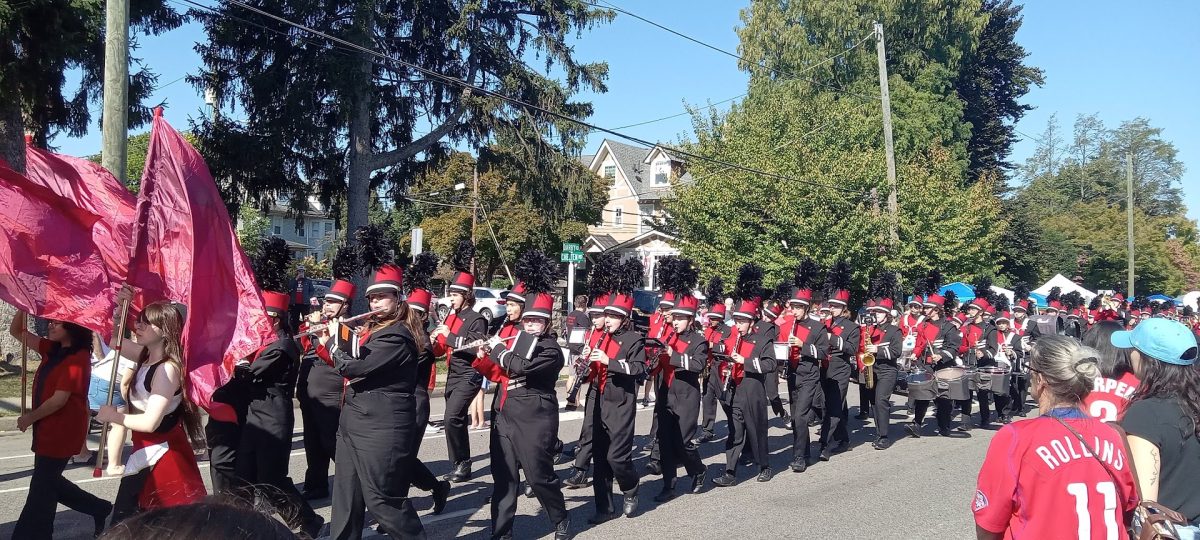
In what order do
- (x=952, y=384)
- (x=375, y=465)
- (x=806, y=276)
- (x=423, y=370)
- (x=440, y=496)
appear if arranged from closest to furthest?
(x=375, y=465)
(x=440, y=496)
(x=423, y=370)
(x=806, y=276)
(x=952, y=384)

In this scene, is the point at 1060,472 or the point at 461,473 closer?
the point at 1060,472

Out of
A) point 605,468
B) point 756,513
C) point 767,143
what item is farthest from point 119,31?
point 767,143

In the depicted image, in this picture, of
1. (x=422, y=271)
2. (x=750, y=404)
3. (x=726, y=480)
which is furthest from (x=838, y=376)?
(x=422, y=271)

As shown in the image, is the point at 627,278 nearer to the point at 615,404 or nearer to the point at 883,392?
the point at 615,404

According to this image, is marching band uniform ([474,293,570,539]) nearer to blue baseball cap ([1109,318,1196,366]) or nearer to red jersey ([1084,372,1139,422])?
red jersey ([1084,372,1139,422])

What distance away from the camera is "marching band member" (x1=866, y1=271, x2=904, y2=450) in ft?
37.6

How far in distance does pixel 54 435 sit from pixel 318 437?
2.43 m

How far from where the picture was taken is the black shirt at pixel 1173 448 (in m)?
3.58

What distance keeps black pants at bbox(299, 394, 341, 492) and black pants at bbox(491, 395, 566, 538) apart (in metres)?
1.51

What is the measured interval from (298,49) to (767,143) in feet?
44.3

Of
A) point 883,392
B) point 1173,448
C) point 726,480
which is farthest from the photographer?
point 883,392

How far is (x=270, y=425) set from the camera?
251 inches

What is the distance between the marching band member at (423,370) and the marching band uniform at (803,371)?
159 inches

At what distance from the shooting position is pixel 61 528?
640cm
